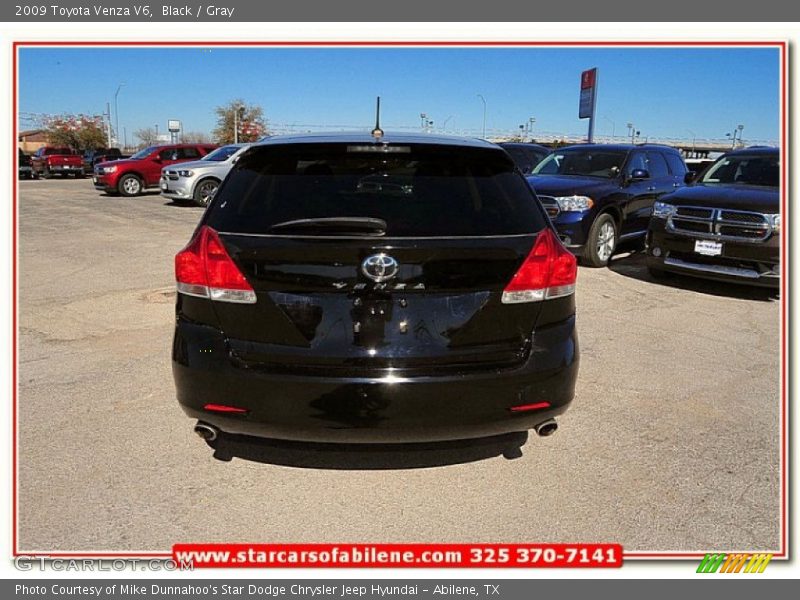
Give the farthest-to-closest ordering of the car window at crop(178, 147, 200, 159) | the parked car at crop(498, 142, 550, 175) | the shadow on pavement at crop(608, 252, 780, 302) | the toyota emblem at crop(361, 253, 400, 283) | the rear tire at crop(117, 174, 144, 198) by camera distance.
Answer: the car window at crop(178, 147, 200, 159), the rear tire at crop(117, 174, 144, 198), the parked car at crop(498, 142, 550, 175), the shadow on pavement at crop(608, 252, 780, 302), the toyota emblem at crop(361, 253, 400, 283)

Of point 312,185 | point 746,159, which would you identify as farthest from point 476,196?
point 746,159

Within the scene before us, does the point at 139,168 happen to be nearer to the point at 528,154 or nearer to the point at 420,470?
the point at 528,154

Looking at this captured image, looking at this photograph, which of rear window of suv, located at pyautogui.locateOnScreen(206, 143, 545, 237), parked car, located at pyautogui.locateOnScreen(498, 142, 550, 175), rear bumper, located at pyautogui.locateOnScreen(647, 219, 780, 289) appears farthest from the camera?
parked car, located at pyautogui.locateOnScreen(498, 142, 550, 175)

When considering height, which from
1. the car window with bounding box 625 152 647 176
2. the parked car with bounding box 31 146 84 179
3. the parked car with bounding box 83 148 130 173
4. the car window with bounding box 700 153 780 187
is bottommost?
the car window with bounding box 700 153 780 187

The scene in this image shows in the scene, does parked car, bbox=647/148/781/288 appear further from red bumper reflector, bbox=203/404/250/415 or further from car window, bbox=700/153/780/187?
red bumper reflector, bbox=203/404/250/415

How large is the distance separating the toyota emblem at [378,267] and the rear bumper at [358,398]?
425mm

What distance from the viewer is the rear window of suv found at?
9.48ft

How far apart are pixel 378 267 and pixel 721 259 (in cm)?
614

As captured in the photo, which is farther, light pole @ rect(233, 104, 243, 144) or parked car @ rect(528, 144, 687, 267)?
light pole @ rect(233, 104, 243, 144)

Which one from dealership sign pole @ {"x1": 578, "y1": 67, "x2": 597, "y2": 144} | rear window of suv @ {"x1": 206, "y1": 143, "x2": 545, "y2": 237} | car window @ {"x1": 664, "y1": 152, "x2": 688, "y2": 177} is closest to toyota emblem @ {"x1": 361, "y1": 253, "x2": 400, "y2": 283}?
rear window of suv @ {"x1": 206, "y1": 143, "x2": 545, "y2": 237}

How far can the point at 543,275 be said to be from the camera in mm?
2895

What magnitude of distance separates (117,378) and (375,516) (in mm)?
2450

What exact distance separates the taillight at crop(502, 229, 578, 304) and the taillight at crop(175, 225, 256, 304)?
114 cm

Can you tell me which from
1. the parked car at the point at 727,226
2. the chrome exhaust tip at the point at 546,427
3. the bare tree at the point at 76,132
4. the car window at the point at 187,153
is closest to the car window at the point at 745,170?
the parked car at the point at 727,226
